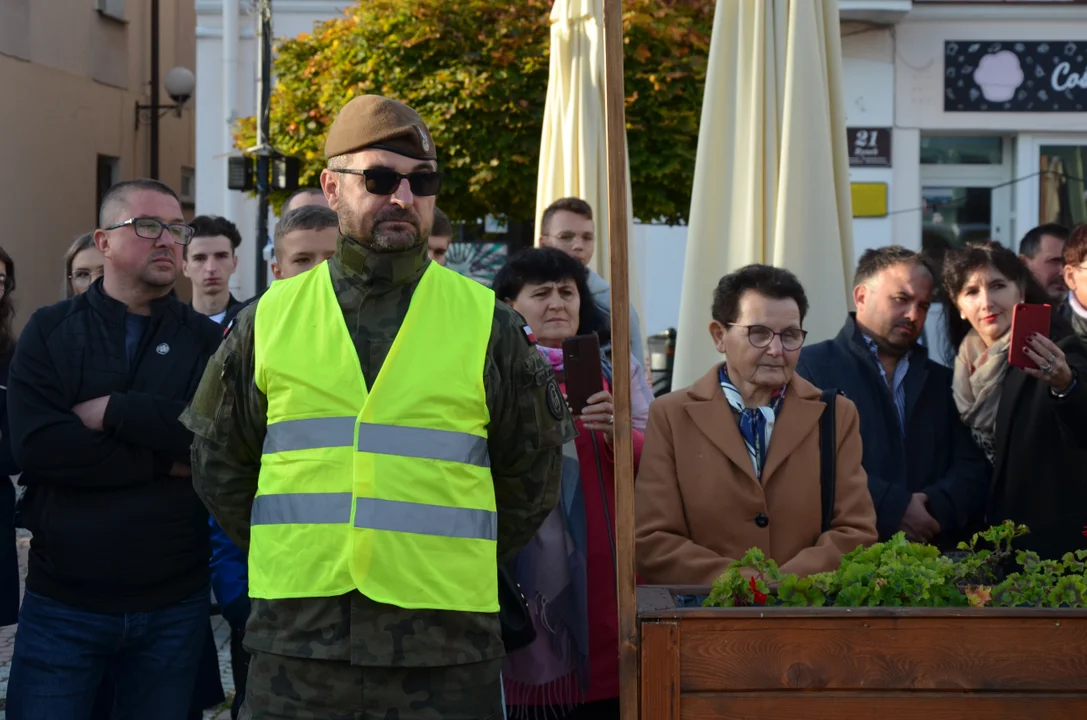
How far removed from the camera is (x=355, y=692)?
271 cm

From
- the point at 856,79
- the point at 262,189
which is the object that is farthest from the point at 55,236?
the point at 856,79

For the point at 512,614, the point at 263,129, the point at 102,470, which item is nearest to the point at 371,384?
the point at 512,614

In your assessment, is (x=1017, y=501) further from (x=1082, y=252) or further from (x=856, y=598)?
(x=856, y=598)

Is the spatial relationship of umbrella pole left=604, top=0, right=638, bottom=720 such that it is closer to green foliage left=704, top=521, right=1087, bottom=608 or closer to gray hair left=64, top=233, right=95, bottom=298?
green foliage left=704, top=521, right=1087, bottom=608

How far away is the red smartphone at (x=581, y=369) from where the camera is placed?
373cm

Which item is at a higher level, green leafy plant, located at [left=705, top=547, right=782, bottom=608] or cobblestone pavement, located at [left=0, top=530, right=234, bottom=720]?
green leafy plant, located at [left=705, top=547, right=782, bottom=608]

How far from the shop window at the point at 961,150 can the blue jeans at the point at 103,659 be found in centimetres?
1204

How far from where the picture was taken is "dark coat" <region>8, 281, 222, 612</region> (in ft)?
12.0

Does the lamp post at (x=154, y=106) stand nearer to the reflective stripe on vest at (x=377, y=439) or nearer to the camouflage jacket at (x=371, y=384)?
the camouflage jacket at (x=371, y=384)

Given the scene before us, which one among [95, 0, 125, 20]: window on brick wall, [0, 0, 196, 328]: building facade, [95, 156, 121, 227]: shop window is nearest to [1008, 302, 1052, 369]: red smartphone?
[0, 0, 196, 328]: building facade

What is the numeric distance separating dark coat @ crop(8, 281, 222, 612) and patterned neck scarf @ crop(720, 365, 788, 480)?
1541 millimetres

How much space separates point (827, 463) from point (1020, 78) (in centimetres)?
1153

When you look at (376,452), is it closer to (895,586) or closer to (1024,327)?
(895,586)

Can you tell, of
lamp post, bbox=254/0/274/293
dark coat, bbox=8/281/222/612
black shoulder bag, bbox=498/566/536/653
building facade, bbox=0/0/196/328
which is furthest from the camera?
building facade, bbox=0/0/196/328
